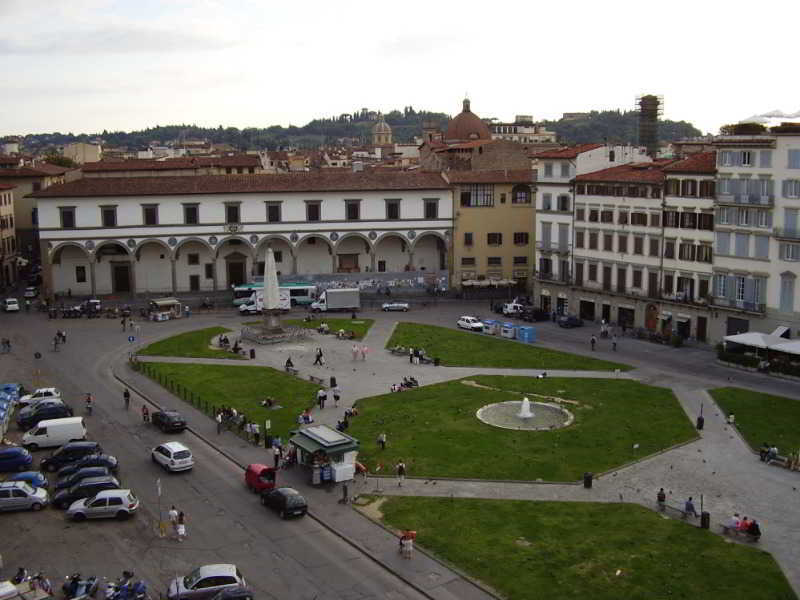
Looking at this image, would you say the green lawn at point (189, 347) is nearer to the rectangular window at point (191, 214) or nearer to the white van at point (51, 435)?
the rectangular window at point (191, 214)

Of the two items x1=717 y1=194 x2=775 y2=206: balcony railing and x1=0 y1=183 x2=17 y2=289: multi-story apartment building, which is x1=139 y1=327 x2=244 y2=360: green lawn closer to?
x1=717 y1=194 x2=775 y2=206: balcony railing

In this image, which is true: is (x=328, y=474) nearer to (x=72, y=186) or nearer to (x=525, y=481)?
(x=525, y=481)

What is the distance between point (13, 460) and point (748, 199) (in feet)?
150

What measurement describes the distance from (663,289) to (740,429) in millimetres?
23495

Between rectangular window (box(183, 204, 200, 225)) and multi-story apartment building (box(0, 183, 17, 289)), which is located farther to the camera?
multi-story apartment building (box(0, 183, 17, 289))

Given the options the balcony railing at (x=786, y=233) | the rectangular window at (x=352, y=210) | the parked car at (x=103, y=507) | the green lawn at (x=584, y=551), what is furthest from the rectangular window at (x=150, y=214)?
the green lawn at (x=584, y=551)

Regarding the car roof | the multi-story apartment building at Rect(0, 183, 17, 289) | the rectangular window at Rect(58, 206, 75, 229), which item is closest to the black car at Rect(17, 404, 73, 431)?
the car roof

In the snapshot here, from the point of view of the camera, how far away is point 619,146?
74812 mm

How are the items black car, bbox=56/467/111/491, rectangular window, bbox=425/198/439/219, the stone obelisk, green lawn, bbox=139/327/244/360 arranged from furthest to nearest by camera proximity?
rectangular window, bbox=425/198/439/219 → the stone obelisk → green lawn, bbox=139/327/244/360 → black car, bbox=56/467/111/491

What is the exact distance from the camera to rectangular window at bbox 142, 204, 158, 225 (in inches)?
3226

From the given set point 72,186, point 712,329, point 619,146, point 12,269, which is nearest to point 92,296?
point 72,186

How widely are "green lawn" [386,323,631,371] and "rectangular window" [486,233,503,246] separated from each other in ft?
60.5

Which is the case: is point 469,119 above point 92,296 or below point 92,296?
above

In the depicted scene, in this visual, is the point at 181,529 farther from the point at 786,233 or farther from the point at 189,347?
the point at 786,233
